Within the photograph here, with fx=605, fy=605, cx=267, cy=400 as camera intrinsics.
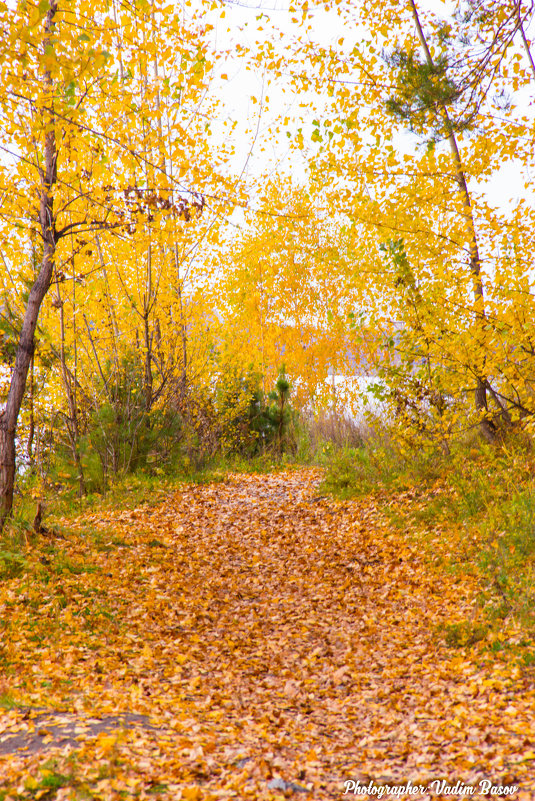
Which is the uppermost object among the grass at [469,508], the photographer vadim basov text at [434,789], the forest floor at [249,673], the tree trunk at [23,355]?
the tree trunk at [23,355]

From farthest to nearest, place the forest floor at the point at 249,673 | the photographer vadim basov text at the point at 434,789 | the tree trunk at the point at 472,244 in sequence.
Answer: the tree trunk at the point at 472,244, the forest floor at the point at 249,673, the photographer vadim basov text at the point at 434,789

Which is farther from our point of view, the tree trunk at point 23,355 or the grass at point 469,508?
the tree trunk at point 23,355

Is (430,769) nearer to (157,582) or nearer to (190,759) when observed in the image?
(190,759)

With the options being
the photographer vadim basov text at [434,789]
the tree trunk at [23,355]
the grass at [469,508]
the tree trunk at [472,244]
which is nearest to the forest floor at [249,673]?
the photographer vadim basov text at [434,789]

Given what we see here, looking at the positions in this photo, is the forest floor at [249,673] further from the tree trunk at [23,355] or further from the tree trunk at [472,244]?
the tree trunk at [472,244]

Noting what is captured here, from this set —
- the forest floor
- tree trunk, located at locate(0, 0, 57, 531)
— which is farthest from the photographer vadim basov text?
tree trunk, located at locate(0, 0, 57, 531)

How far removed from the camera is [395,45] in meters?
6.91

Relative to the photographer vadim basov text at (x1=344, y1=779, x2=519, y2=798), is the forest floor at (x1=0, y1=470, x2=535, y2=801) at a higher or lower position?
higher

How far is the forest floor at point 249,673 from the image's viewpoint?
2.67m

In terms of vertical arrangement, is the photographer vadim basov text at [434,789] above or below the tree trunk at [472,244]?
below

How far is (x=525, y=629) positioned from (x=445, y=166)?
4917 millimetres

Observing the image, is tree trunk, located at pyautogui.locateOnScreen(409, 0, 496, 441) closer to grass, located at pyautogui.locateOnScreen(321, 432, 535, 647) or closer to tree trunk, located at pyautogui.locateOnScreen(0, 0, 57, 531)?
grass, located at pyautogui.locateOnScreen(321, 432, 535, 647)

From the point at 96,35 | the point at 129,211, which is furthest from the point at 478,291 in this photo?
the point at 96,35

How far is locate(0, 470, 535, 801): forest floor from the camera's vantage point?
267cm
